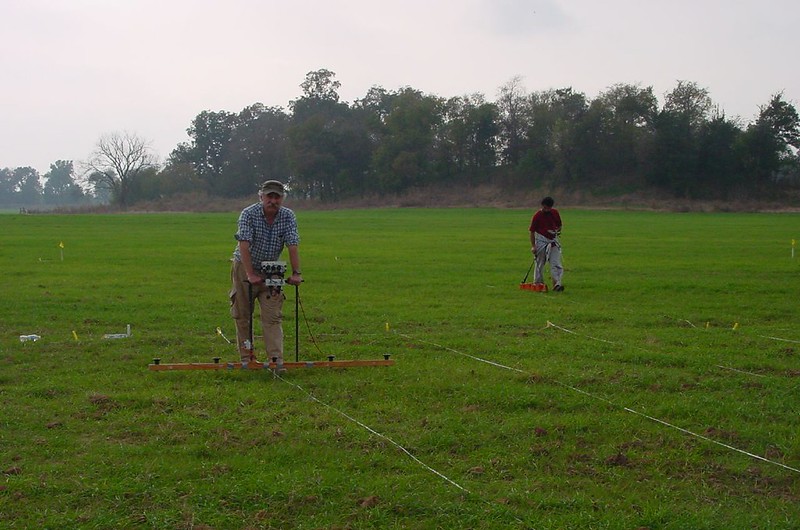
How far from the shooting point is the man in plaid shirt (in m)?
9.59

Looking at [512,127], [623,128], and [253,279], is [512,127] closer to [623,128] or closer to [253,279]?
[623,128]

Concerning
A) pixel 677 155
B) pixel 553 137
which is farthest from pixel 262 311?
pixel 553 137

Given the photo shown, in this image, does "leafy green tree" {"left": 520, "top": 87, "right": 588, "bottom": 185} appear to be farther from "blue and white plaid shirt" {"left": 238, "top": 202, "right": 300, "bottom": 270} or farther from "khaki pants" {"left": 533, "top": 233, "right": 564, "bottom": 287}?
"blue and white plaid shirt" {"left": 238, "top": 202, "right": 300, "bottom": 270}

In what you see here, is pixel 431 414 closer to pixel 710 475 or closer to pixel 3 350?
pixel 710 475

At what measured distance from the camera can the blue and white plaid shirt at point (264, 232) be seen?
9625 millimetres

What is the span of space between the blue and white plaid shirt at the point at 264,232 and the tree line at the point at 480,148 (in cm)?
8101

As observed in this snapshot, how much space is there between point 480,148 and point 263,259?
3751 inches

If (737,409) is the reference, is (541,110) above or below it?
above

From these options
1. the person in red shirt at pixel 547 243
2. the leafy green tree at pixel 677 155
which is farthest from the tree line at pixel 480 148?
the person in red shirt at pixel 547 243

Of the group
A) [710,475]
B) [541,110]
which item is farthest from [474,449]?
[541,110]

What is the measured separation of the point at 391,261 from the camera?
2594 cm

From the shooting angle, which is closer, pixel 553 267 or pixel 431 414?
pixel 431 414

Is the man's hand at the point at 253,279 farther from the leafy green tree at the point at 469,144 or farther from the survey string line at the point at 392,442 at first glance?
the leafy green tree at the point at 469,144

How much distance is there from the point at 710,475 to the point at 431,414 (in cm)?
255
